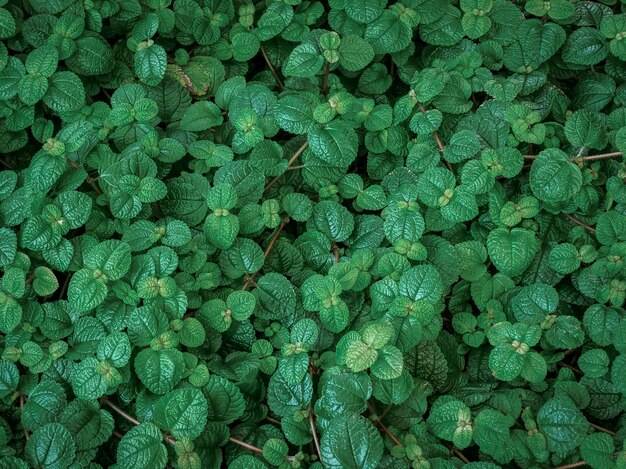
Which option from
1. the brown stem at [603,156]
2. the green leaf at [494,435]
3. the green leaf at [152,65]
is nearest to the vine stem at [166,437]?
the green leaf at [494,435]

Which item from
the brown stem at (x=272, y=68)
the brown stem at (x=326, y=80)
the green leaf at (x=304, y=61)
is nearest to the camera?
the green leaf at (x=304, y=61)

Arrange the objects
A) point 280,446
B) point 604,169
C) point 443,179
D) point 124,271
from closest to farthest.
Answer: point 280,446
point 124,271
point 443,179
point 604,169

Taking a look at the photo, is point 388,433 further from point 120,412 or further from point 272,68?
point 272,68

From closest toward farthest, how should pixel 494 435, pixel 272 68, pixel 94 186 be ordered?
pixel 494 435
pixel 94 186
pixel 272 68

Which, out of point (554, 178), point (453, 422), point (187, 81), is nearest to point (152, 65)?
point (187, 81)

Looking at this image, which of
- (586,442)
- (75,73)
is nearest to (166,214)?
(75,73)

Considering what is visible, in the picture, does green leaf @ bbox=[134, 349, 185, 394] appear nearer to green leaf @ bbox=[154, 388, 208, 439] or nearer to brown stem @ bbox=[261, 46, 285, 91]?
green leaf @ bbox=[154, 388, 208, 439]

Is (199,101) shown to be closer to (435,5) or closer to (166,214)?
(166,214)

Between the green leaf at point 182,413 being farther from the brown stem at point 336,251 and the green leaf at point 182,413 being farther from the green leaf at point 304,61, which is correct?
the green leaf at point 304,61
